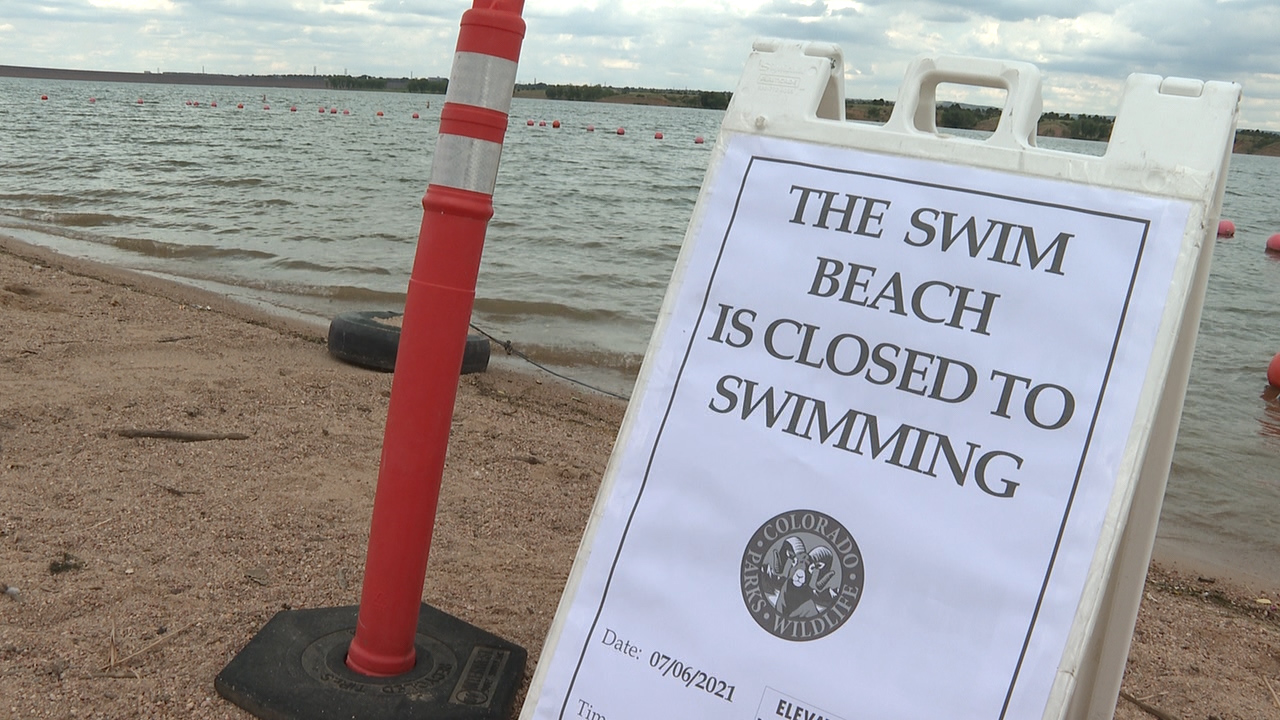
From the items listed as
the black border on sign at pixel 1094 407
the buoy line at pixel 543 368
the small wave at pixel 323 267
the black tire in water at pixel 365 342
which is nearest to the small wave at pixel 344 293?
the small wave at pixel 323 267

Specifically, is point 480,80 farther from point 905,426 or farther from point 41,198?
point 41,198

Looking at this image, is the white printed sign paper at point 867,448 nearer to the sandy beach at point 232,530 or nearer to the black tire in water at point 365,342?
the sandy beach at point 232,530

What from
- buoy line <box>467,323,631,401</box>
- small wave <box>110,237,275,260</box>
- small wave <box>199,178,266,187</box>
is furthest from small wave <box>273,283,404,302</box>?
small wave <box>199,178,266,187</box>

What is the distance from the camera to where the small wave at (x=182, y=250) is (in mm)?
10609

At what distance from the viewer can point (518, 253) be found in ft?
37.1

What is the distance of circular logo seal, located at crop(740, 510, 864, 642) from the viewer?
1.52 m

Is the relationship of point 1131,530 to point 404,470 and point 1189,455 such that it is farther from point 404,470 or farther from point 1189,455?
point 1189,455

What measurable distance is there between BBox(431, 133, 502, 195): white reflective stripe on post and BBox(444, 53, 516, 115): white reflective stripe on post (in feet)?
0.24

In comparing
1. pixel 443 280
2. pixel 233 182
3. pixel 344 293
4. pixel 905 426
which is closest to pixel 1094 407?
pixel 905 426

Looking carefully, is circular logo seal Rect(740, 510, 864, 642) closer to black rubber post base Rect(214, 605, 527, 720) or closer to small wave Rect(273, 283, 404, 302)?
black rubber post base Rect(214, 605, 527, 720)

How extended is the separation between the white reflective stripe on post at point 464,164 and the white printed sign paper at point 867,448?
0.44m

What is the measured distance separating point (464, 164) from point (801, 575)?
1.00 meters

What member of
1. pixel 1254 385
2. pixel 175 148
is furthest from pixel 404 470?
pixel 175 148

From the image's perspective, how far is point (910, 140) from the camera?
1.69 metres
